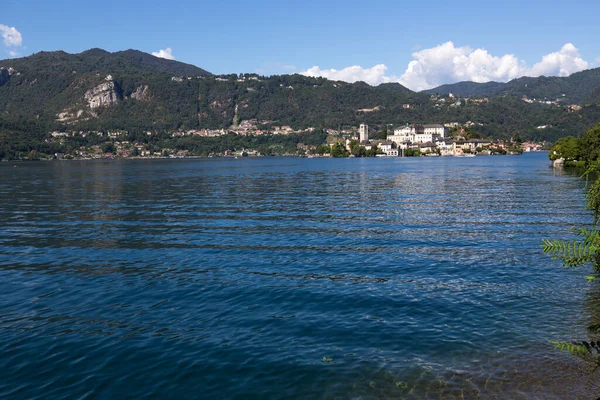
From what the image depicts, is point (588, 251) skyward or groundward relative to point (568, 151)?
groundward

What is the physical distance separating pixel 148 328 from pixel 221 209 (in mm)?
25729

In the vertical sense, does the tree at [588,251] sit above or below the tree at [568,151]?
below

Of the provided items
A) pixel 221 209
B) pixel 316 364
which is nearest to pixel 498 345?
pixel 316 364

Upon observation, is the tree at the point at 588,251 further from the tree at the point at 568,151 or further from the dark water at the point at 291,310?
the tree at the point at 568,151

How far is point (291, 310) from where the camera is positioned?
1404 centimetres

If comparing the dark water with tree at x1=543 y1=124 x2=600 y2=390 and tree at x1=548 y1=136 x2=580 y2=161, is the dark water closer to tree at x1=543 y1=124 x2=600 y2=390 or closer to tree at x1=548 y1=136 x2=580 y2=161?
tree at x1=543 y1=124 x2=600 y2=390

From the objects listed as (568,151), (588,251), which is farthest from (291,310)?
(568,151)

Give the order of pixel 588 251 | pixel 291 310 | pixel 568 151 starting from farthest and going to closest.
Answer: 1. pixel 568 151
2. pixel 291 310
3. pixel 588 251

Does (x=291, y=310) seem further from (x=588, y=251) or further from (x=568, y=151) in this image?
(x=568, y=151)

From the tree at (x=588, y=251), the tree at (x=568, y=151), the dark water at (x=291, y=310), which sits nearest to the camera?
the tree at (x=588, y=251)

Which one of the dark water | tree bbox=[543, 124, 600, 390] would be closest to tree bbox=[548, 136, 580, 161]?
the dark water

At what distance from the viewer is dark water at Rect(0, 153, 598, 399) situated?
991 centimetres

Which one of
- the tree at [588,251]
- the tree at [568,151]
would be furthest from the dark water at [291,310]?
the tree at [568,151]

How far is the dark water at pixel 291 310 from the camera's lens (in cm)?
991
